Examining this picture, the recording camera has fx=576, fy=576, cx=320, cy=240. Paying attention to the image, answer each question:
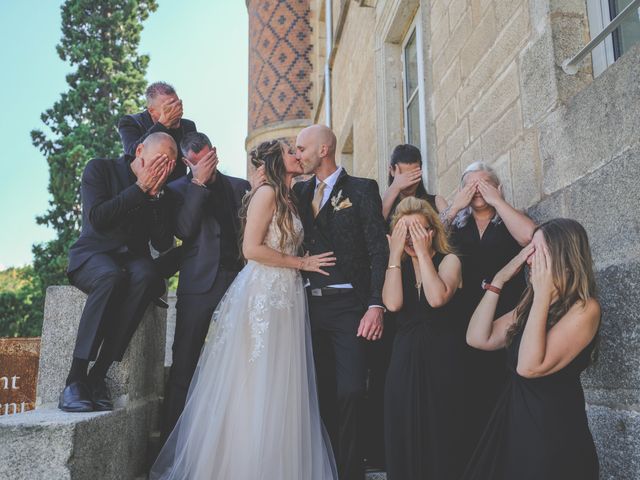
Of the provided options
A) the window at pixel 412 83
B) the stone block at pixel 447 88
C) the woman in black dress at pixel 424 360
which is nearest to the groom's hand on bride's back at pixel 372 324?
the woman in black dress at pixel 424 360

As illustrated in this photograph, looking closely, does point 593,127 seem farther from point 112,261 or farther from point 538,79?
Result: point 112,261

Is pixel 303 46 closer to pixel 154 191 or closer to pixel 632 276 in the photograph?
pixel 154 191

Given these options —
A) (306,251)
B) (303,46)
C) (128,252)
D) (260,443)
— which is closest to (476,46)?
(306,251)

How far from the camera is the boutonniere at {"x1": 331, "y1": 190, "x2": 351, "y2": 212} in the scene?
339cm

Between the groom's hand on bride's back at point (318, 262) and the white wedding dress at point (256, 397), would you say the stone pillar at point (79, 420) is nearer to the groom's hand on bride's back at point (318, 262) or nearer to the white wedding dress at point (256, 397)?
the white wedding dress at point (256, 397)

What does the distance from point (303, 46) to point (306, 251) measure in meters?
13.1

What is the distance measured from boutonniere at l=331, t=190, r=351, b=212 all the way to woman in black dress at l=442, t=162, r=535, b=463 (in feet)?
1.91

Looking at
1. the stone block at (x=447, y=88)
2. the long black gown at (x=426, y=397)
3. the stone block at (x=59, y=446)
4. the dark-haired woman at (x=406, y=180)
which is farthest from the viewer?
the stone block at (x=447, y=88)

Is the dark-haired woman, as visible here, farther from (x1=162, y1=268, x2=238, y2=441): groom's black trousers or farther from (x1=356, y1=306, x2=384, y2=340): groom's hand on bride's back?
(x1=162, y1=268, x2=238, y2=441): groom's black trousers

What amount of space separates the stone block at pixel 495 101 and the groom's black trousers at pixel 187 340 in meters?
1.99

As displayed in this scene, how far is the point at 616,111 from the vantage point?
248cm

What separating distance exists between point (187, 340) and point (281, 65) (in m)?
13.0

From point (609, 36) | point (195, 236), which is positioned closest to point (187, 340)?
point (195, 236)

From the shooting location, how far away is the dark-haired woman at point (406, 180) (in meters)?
3.65
